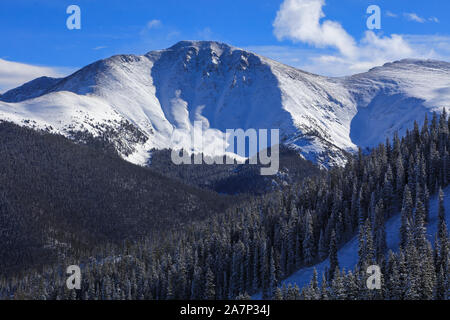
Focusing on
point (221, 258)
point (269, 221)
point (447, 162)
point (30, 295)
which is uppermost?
point (447, 162)

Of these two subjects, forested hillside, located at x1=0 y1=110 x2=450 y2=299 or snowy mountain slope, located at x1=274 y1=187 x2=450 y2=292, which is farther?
forested hillside, located at x1=0 y1=110 x2=450 y2=299

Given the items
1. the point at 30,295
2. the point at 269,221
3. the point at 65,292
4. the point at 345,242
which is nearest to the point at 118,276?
the point at 65,292

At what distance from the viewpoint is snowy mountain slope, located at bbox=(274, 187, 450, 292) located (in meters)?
148

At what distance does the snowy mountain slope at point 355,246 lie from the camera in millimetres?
148500

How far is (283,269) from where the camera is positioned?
556 ft

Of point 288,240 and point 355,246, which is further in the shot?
point 288,240

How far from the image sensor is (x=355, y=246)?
161 meters

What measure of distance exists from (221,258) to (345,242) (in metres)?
41.6

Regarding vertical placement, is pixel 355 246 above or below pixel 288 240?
below

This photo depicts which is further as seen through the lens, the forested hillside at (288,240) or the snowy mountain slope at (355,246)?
the forested hillside at (288,240)
